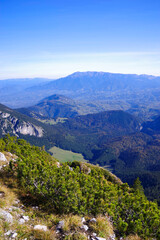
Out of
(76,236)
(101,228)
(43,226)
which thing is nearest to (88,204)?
(101,228)

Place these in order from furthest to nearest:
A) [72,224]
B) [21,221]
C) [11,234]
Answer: [72,224] → [21,221] → [11,234]

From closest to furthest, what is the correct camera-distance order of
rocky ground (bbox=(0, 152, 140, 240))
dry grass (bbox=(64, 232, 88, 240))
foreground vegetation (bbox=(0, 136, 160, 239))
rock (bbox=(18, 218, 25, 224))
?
rocky ground (bbox=(0, 152, 140, 240)) < dry grass (bbox=(64, 232, 88, 240)) < rock (bbox=(18, 218, 25, 224)) < foreground vegetation (bbox=(0, 136, 160, 239))

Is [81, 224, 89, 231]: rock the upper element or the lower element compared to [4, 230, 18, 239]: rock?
lower

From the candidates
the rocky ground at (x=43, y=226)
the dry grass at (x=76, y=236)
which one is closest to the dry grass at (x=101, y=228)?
the rocky ground at (x=43, y=226)

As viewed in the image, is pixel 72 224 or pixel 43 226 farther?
pixel 72 224

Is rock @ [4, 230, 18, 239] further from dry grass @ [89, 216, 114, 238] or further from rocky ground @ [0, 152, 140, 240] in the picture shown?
dry grass @ [89, 216, 114, 238]

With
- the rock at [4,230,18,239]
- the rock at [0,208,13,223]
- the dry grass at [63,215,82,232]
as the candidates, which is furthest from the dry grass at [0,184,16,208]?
the dry grass at [63,215,82,232]

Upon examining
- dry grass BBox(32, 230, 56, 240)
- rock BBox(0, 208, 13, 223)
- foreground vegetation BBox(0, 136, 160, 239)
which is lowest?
foreground vegetation BBox(0, 136, 160, 239)

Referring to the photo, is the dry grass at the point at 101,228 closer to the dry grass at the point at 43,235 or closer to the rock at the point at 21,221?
the dry grass at the point at 43,235

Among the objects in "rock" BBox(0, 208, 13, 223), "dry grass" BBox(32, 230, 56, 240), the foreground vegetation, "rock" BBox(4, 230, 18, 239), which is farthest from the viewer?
the foreground vegetation

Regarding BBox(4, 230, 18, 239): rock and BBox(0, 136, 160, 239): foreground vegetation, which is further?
BBox(0, 136, 160, 239): foreground vegetation

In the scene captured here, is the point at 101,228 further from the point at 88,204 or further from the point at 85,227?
the point at 88,204

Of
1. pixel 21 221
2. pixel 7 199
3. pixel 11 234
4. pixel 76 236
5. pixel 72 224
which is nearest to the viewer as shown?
pixel 11 234
